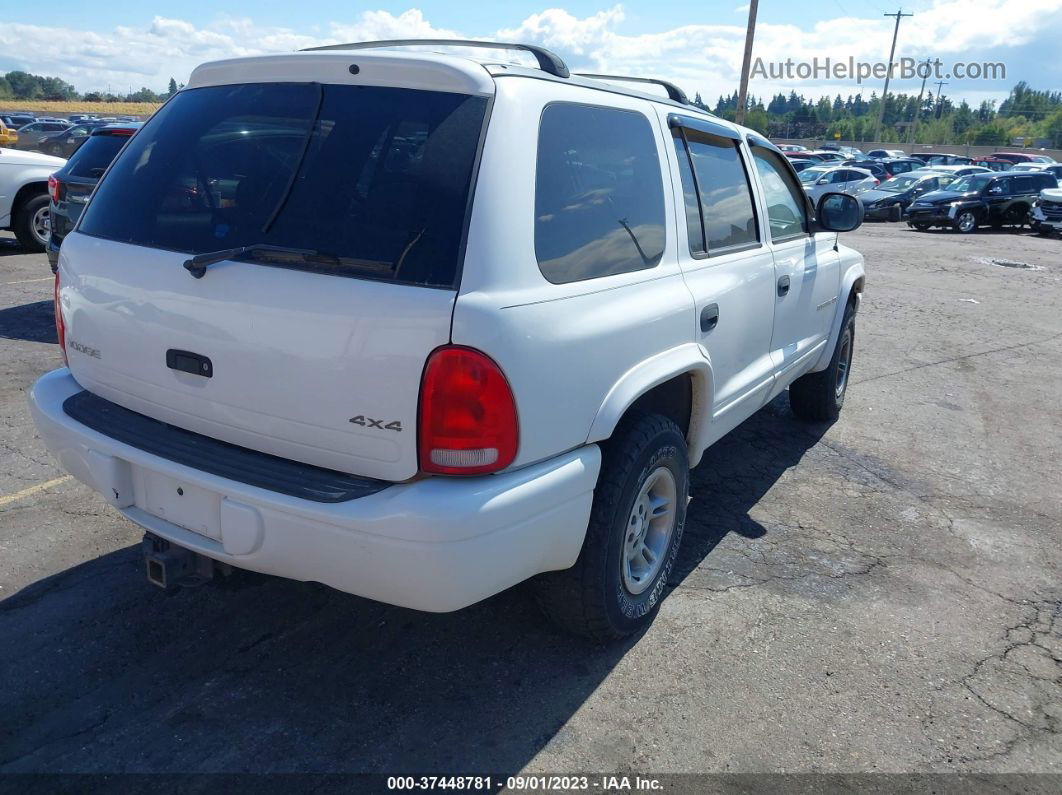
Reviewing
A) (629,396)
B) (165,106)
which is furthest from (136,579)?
(629,396)

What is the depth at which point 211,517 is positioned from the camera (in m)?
2.70

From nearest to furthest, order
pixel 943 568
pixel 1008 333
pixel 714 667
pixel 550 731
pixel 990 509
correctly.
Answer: pixel 550 731 → pixel 714 667 → pixel 943 568 → pixel 990 509 → pixel 1008 333

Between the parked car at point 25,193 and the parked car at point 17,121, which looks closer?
the parked car at point 25,193

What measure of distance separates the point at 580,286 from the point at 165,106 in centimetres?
179

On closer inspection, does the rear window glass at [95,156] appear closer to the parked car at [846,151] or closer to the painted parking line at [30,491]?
the painted parking line at [30,491]

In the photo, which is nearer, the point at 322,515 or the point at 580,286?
the point at 322,515

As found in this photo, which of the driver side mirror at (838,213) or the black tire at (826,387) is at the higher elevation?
the driver side mirror at (838,213)

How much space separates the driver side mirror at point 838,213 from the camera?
5.16 m

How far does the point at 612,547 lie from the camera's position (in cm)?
304

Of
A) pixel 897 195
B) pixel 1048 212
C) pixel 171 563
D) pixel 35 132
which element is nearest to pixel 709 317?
pixel 171 563

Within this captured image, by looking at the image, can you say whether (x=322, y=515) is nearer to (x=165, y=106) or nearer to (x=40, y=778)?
(x=40, y=778)

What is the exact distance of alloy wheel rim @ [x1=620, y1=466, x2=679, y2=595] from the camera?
3.27m

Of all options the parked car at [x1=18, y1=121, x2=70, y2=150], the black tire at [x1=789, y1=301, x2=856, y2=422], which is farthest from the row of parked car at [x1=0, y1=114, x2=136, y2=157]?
the black tire at [x1=789, y1=301, x2=856, y2=422]

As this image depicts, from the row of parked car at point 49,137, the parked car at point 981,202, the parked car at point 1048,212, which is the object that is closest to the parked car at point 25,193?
the row of parked car at point 49,137
